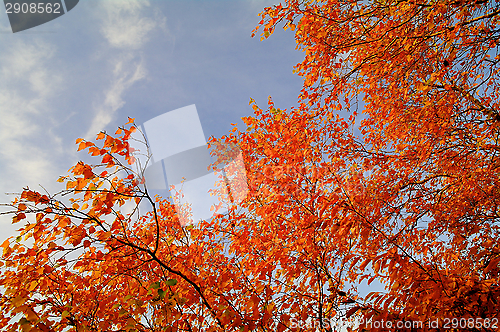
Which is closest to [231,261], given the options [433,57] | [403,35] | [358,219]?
[358,219]

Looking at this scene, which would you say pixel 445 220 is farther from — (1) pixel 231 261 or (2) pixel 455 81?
(1) pixel 231 261

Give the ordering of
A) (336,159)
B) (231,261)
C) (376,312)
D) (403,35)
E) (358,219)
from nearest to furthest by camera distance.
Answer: (376,312) → (358,219) → (403,35) → (336,159) → (231,261)

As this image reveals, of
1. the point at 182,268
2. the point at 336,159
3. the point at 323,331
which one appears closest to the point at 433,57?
the point at 336,159

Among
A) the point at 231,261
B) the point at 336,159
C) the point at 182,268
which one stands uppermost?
the point at 336,159

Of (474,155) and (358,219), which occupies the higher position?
(474,155)

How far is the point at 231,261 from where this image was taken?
6.27 metres

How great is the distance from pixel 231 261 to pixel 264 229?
137 cm

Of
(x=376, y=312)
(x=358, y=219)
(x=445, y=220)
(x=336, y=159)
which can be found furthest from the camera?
(x=336, y=159)

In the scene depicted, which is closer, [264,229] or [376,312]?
[376,312]

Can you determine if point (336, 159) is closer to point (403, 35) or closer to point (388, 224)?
point (388, 224)

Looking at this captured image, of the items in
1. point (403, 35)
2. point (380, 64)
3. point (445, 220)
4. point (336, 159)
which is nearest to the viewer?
point (403, 35)

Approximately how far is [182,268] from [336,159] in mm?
4367

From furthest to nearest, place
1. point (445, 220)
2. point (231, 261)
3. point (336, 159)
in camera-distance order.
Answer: point (231, 261)
point (336, 159)
point (445, 220)

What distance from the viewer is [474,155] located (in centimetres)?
464
